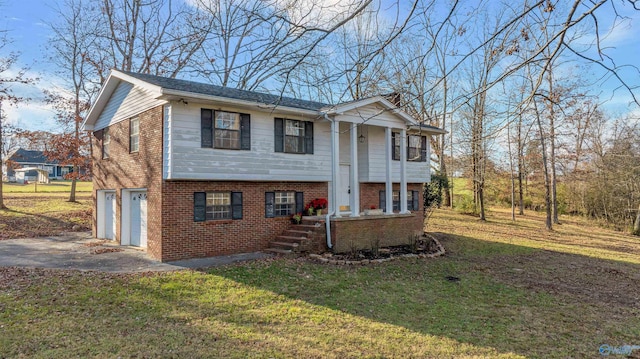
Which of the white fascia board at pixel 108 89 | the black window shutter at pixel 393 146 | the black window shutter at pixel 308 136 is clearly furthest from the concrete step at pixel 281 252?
the black window shutter at pixel 393 146

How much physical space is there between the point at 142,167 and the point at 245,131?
351cm

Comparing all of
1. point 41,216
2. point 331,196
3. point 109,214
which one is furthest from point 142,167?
point 41,216

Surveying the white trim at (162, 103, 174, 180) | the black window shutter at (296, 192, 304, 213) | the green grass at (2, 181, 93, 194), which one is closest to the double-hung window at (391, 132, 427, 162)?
the black window shutter at (296, 192, 304, 213)

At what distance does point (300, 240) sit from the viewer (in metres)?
12.3

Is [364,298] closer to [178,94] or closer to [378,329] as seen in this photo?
[378,329]

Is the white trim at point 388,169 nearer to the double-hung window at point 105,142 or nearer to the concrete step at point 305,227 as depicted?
the concrete step at point 305,227

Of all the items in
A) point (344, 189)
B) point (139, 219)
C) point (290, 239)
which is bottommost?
point (290, 239)

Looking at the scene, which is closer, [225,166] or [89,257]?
[89,257]

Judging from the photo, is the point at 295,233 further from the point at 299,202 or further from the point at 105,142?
the point at 105,142

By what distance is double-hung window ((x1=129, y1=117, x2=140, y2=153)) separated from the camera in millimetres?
12728

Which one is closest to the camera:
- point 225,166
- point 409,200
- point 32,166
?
point 225,166

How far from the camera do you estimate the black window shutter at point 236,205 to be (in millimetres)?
12125

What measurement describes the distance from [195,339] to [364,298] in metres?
3.77

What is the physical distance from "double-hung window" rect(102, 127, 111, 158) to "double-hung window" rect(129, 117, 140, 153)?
2.17 meters
